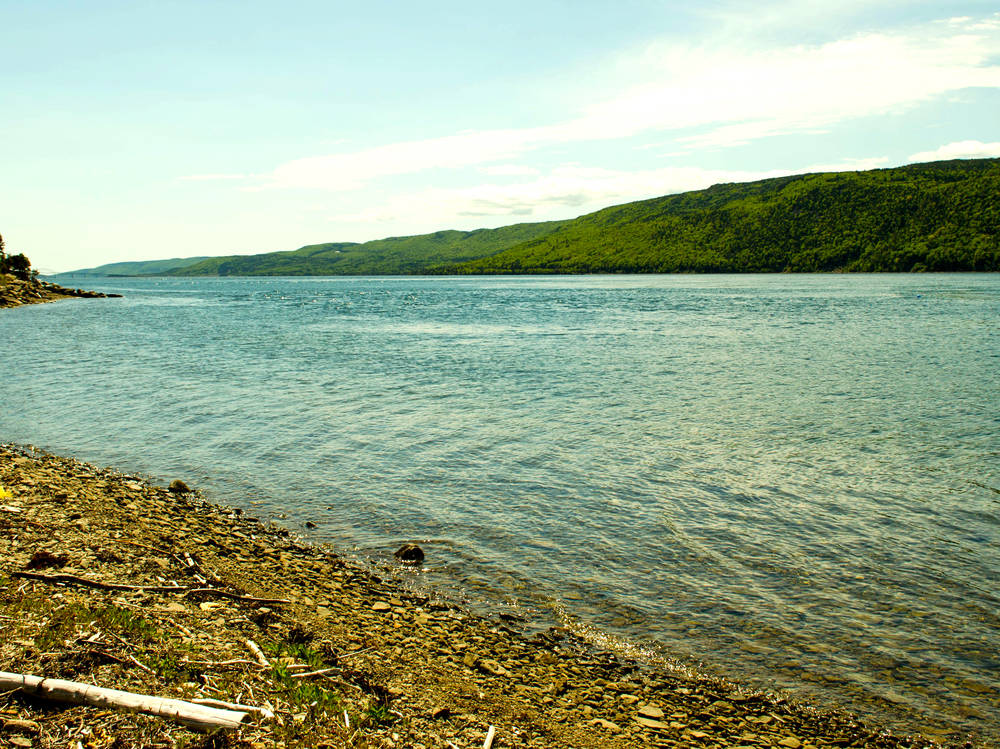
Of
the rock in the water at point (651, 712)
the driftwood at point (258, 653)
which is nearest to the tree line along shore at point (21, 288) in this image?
the driftwood at point (258, 653)

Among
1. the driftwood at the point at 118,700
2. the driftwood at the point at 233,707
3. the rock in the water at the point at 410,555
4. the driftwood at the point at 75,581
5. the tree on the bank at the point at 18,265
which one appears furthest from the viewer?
the tree on the bank at the point at 18,265

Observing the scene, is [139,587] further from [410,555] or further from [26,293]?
[26,293]

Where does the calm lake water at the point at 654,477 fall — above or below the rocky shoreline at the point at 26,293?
below

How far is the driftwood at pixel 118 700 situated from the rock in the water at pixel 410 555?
5.92 m

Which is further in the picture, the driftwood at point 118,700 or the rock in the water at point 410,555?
the rock in the water at point 410,555

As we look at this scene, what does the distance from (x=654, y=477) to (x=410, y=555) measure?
7.35m

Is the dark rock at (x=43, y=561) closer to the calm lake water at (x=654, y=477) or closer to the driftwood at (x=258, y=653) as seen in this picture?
the driftwood at (x=258, y=653)

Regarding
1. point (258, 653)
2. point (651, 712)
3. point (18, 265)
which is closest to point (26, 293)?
point (18, 265)

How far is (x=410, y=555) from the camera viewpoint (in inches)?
473

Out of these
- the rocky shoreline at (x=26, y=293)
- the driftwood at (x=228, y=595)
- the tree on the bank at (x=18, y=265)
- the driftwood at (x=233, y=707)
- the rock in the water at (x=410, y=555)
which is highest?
the tree on the bank at (x=18, y=265)

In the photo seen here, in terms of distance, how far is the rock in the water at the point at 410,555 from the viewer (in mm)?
11977

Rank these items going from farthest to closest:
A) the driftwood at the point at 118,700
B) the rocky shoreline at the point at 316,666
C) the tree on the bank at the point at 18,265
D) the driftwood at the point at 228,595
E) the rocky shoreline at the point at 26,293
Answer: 1. the tree on the bank at the point at 18,265
2. the rocky shoreline at the point at 26,293
3. the driftwood at the point at 228,595
4. the rocky shoreline at the point at 316,666
5. the driftwood at the point at 118,700

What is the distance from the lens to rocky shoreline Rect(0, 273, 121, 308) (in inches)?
3575

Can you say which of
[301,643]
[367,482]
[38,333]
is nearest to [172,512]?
[367,482]
